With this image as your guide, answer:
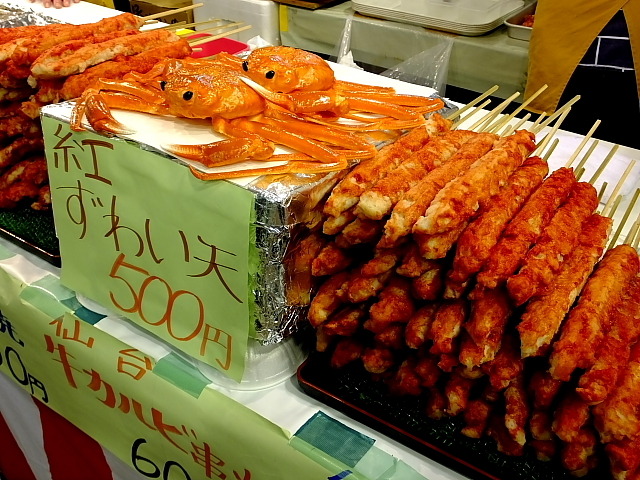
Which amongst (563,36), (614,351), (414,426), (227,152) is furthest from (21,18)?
(563,36)

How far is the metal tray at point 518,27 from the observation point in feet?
12.4

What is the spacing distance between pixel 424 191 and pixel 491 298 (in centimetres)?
25

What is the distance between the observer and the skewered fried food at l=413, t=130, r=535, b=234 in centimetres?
104

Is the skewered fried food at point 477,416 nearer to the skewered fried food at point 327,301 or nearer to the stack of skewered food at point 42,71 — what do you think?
the skewered fried food at point 327,301

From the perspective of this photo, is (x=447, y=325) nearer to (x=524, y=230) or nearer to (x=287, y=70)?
(x=524, y=230)

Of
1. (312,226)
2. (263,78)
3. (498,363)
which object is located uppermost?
(263,78)

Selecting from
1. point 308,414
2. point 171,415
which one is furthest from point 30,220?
point 308,414

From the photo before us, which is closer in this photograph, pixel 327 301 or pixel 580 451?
pixel 580 451

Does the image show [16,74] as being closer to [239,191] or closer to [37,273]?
[37,273]

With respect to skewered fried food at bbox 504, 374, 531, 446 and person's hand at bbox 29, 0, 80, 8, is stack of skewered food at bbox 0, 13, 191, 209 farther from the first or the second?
skewered fried food at bbox 504, 374, 531, 446

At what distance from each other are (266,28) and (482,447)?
4.34 meters

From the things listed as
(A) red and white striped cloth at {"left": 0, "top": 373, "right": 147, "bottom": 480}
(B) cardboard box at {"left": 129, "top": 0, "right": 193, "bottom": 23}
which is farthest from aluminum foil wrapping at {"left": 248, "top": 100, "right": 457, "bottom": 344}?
(B) cardboard box at {"left": 129, "top": 0, "right": 193, "bottom": 23}

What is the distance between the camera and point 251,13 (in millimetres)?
4699

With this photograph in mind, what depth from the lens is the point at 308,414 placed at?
51.1 inches
